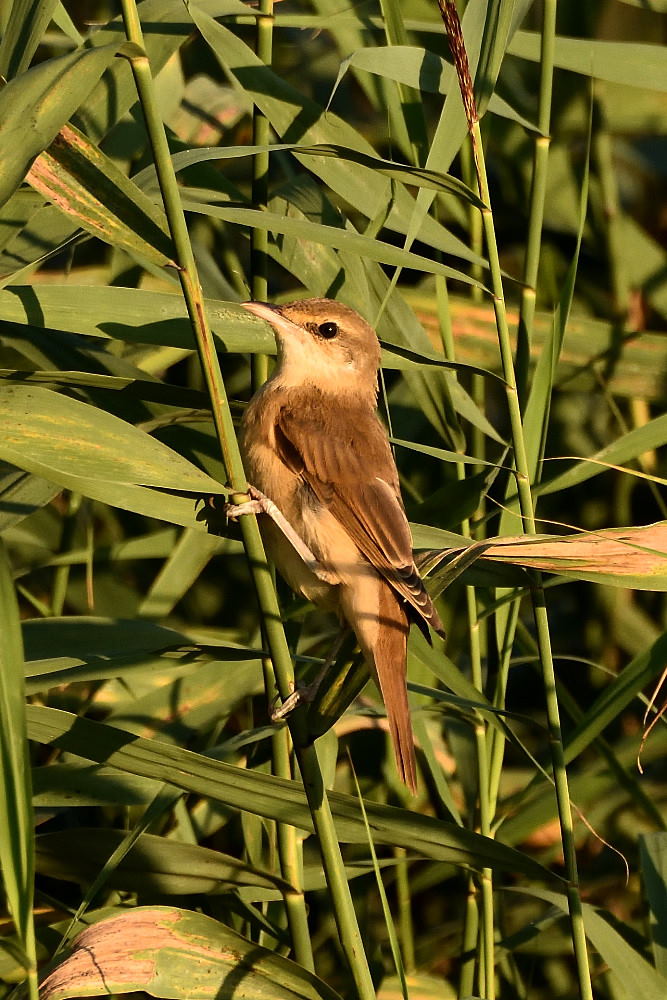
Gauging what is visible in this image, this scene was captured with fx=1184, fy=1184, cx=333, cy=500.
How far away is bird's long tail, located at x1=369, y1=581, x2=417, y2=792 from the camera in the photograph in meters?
2.09

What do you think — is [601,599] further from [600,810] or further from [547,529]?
[600,810]

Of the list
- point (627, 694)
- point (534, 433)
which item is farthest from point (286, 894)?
point (534, 433)

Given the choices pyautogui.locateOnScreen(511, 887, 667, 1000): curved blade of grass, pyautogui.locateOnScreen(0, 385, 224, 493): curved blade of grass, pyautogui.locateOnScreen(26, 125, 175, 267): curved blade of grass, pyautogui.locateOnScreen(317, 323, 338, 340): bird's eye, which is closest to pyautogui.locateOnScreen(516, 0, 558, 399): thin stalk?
pyautogui.locateOnScreen(317, 323, 338, 340): bird's eye

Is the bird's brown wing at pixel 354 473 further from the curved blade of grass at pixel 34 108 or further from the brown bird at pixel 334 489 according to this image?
the curved blade of grass at pixel 34 108

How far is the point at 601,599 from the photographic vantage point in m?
3.77

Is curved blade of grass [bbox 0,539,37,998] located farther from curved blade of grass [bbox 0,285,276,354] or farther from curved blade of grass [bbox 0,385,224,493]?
curved blade of grass [bbox 0,285,276,354]

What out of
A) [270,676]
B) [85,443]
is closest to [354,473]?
[270,676]

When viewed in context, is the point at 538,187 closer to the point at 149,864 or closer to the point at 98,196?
the point at 98,196

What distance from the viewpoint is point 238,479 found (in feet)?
5.90

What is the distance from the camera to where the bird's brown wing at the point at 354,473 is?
2.25 m

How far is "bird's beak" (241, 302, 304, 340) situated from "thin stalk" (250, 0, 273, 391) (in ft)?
0.15

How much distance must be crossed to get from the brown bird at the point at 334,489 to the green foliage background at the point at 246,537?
0.29 feet

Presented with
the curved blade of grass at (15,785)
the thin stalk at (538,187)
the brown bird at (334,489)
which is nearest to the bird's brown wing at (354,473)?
the brown bird at (334,489)

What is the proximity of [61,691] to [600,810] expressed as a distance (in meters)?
1.49
